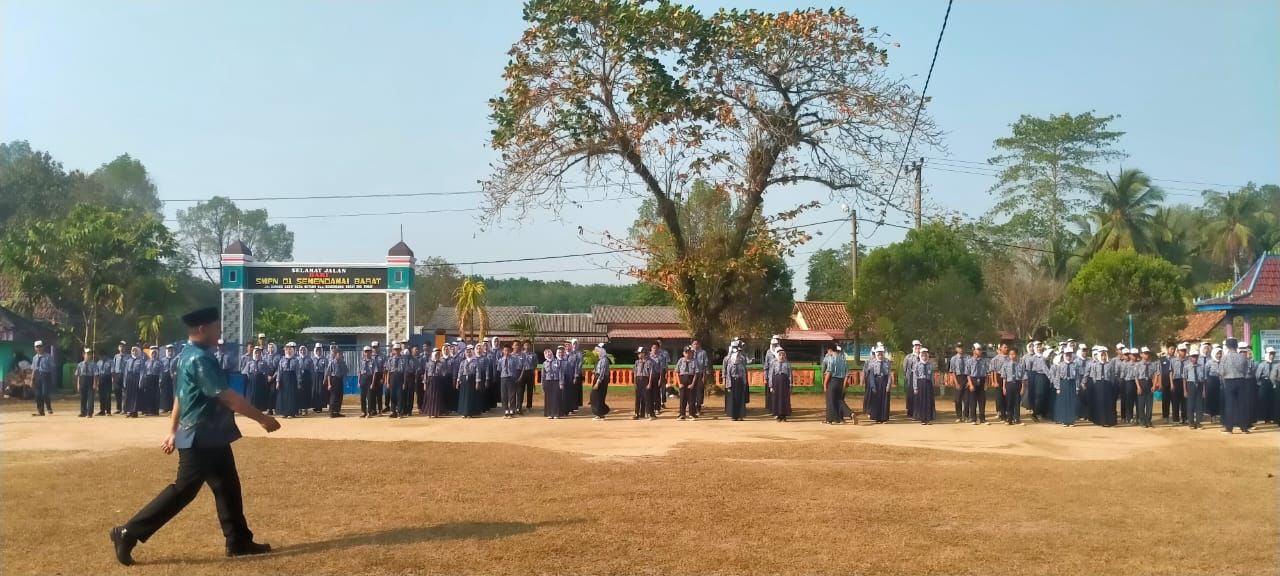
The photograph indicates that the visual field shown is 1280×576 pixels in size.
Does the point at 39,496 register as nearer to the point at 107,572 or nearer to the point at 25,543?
the point at 25,543

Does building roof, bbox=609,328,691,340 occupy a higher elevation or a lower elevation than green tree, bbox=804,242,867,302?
lower

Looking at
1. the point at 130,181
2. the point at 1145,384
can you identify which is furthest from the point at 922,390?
the point at 130,181

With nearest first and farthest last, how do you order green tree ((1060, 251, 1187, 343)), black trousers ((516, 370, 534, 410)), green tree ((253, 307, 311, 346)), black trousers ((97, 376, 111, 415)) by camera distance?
black trousers ((97, 376, 111, 415))
black trousers ((516, 370, 534, 410))
green tree ((1060, 251, 1187, 343))
green tree ((253, 307, 311, 346))

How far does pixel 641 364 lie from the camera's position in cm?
2114

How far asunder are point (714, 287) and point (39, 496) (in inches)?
619

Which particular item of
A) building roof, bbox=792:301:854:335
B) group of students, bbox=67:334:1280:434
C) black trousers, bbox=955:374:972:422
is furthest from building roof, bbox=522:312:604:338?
black trousers, bbox=955:374:972:422

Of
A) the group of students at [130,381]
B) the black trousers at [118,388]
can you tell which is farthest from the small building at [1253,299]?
the black trousers at [118,388]

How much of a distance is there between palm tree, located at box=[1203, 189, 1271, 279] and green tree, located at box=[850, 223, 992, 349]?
896 inches

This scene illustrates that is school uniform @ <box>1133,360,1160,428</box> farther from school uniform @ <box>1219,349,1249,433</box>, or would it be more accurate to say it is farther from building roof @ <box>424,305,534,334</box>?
building roof @ <box>424,305,534,334</box>

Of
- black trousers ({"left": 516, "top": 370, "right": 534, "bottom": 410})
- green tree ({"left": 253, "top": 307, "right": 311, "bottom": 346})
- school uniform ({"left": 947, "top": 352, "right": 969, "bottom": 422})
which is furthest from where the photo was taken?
green tree ({"left": 253, "top": 307, "right": 311, "bottom": 346})

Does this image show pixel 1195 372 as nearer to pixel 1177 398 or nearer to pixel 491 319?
pixel 1177 398

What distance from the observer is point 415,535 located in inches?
309

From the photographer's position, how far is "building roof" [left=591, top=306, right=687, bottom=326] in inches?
1891

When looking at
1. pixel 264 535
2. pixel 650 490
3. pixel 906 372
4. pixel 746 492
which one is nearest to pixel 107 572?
pixel 264 535
